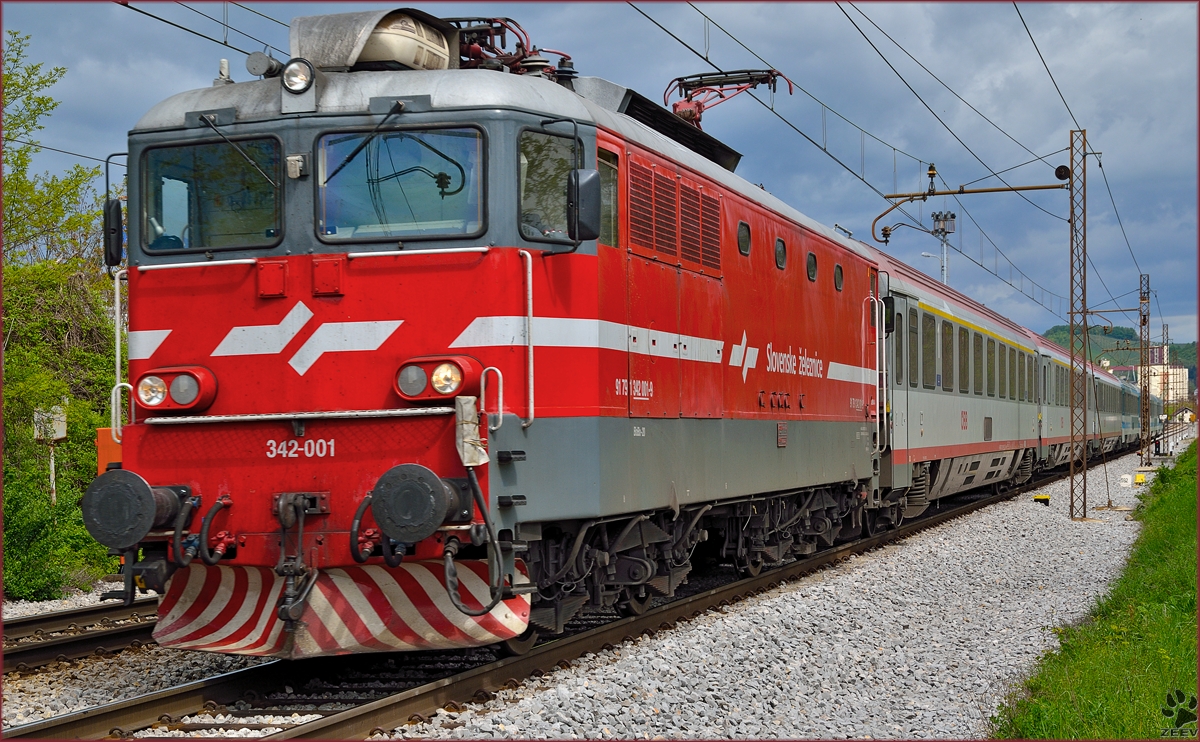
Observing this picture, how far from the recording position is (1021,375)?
26.3 meters

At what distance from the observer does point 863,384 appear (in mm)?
14414

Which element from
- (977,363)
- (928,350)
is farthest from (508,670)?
(977,363)

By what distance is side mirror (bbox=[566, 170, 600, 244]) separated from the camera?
6965 mm

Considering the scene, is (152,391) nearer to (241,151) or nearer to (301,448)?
(301,448)

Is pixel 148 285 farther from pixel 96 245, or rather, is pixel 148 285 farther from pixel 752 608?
pixel 96 245

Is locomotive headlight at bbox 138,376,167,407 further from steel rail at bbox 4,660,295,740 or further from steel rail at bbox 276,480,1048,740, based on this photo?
steel rail at bbox 276,480,1048,740

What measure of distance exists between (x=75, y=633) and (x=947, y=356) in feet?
47.4

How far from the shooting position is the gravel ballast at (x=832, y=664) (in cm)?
650

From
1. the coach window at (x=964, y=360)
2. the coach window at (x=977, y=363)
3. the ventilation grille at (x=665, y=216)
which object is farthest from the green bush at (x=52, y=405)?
the coach window at (x=977, y=363)

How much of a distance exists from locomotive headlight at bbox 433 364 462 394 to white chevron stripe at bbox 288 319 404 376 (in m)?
0.45

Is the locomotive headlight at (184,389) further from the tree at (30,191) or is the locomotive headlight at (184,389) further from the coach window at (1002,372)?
the coach window at (1002,372)

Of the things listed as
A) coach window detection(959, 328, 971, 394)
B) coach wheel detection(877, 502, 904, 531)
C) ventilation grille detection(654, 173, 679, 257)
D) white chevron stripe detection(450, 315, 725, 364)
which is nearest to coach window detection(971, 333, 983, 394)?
coach window detection(959, 328, 971, 394)

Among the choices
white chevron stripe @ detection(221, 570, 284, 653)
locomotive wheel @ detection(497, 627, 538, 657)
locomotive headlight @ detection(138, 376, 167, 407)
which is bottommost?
locomotive wheel @ detection(497, 627, 538, 657)

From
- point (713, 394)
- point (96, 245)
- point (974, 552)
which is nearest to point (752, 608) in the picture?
point (713, 394)
